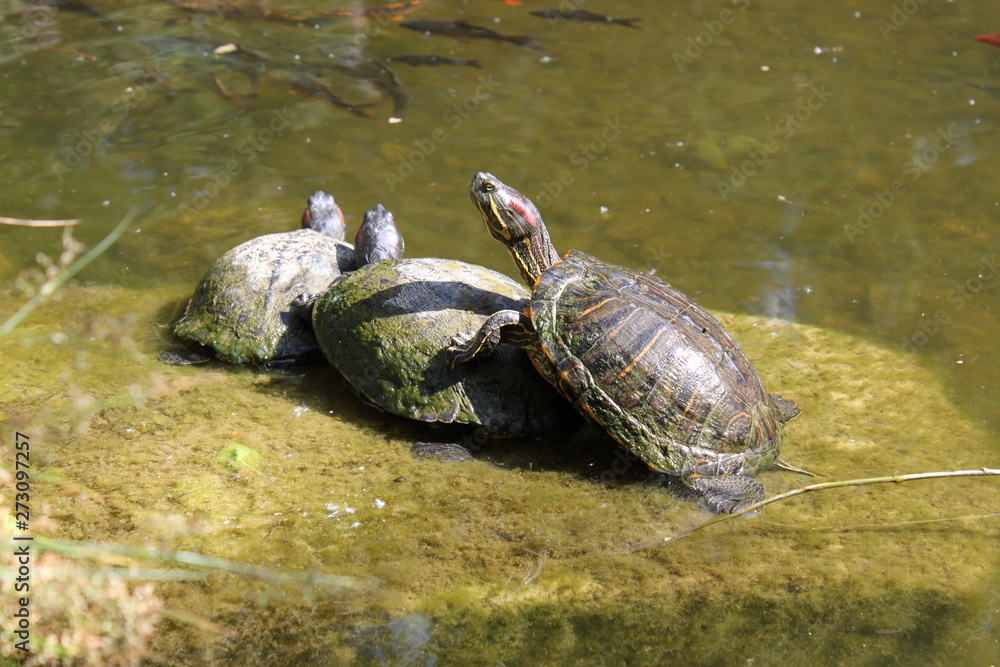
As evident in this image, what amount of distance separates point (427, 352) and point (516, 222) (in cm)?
105

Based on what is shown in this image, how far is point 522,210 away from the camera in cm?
491

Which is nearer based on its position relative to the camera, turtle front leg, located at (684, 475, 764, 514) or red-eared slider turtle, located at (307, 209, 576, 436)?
turtle front leg, located at (684, 475, 764, 514)

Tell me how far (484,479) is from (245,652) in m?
1.54

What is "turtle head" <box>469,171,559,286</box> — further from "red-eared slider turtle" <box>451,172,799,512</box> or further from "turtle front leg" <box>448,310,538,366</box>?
"turtle front leg" <box>448,310,538,366</box>

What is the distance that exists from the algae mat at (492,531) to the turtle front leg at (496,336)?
0.54 metres

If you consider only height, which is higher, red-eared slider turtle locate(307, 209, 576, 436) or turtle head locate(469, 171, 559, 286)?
turtle head locate(469, 171, 559, 286)

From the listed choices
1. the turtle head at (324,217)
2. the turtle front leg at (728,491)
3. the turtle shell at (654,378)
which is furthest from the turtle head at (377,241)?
the turtle front leg at (728,491)

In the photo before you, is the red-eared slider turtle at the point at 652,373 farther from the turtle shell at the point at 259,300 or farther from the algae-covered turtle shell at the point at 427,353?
the turtle shell at the point at 259,300

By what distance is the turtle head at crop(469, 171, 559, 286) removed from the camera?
4914 millimetres

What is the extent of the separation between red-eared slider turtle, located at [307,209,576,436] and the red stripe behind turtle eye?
0.47m

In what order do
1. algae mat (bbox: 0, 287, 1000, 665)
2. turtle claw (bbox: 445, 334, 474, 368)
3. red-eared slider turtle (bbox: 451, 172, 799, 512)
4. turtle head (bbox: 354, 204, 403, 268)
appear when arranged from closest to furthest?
1. algae mat (bbox: 0, 287, 1000, 665)
2. red-eared slider turtle (bbox: 451, 172, 799, 512)
3. turtle claw (bbox: 445, 334, 474, 368)
4. turtle head (bbox: 354, 204, 403, 268)

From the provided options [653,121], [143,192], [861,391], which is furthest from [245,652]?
[653,121]

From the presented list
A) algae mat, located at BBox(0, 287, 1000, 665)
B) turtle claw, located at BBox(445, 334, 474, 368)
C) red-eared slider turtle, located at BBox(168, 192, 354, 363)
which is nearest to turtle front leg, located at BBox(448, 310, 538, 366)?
turtle claw, located at BBox(445, 334, 474, 368)

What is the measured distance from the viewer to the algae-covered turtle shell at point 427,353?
439 centimetres
